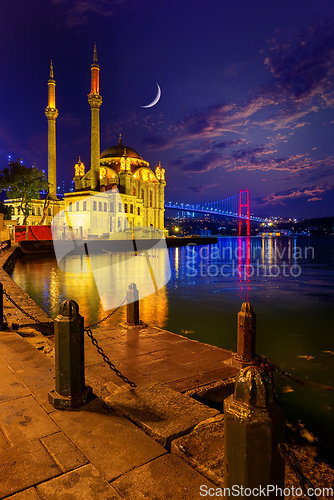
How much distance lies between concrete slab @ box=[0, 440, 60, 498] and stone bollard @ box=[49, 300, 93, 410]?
597mm

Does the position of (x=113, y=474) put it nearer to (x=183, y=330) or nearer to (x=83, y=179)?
(x=183, y=330)

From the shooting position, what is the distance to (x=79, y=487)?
251 cm

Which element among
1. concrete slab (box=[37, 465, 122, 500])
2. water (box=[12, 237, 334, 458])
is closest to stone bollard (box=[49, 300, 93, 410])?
concrete slab (box=[37, 465, 122, 500])

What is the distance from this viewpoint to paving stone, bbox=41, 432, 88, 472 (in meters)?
2.75

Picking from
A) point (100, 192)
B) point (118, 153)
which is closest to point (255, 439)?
point (100, 192)

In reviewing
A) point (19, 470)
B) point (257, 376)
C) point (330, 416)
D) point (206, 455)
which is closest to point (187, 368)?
point (330, 416)

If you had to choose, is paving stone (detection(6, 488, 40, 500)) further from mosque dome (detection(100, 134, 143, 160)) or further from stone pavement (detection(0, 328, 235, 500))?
mosque dome (detection(100, 134, 143, 160))

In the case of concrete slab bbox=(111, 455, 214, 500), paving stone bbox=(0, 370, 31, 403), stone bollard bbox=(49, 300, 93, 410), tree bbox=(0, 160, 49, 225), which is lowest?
concrete slab bbox=(111, 455, 214, 500)

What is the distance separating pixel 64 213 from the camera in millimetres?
63156

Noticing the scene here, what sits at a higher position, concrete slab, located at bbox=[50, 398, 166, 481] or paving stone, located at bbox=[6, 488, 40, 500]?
concrete slab, located at bbox=[50, 398, 166, 481]

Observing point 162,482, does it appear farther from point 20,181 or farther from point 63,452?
point 20,181

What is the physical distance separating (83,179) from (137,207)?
1348 centimetres

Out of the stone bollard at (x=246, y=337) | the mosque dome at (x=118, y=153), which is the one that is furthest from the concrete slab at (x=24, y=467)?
the mosque dome at (x=118, y=153)

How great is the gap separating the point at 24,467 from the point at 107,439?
0.71m
